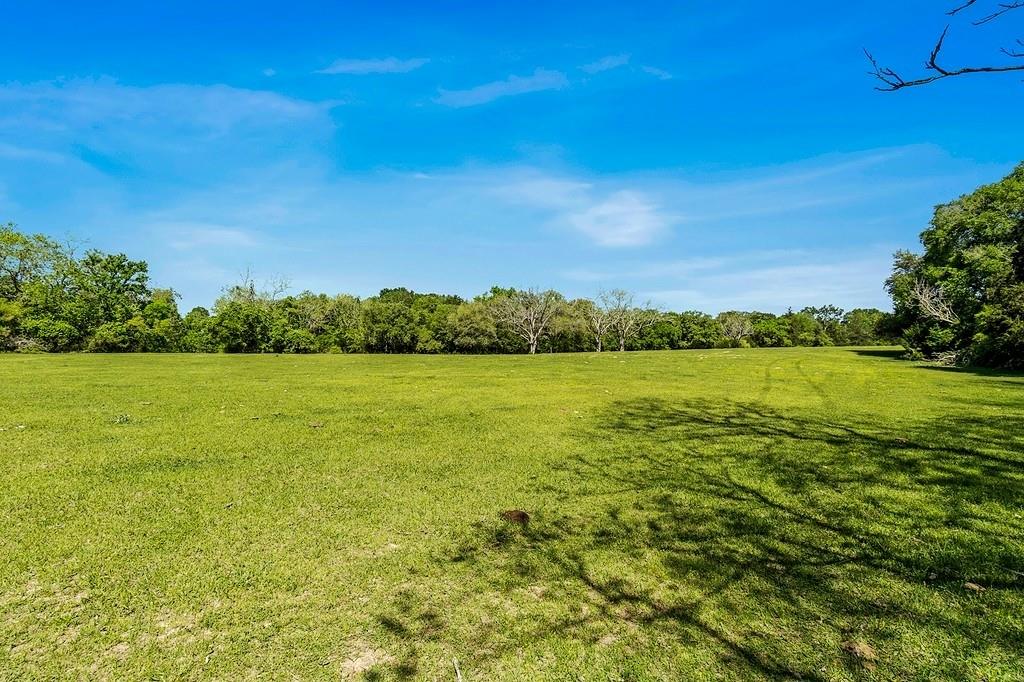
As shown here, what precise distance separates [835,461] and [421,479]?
19.7ft

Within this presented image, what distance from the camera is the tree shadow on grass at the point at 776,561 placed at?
9.31ft

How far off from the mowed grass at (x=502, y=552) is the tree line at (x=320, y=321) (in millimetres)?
47605

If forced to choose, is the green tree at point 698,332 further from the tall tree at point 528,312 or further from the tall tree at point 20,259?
the tall tree at point 20,259

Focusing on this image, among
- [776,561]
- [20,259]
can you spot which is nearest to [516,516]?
[776,561]

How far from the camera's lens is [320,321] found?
2948 inches

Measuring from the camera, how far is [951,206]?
3691cm

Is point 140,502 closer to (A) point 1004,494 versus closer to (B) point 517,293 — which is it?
(A) point 1004,494

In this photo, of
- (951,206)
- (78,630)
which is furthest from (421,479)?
(951,206)

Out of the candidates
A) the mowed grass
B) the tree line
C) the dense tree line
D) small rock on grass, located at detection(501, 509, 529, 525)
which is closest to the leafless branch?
the dense tree line

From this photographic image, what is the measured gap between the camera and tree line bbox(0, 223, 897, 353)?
45000 millimetres

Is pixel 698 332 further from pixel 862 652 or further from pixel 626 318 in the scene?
pixel 862 652

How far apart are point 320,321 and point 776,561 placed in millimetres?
78230

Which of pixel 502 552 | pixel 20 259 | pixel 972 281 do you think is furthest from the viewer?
pixel 20 259

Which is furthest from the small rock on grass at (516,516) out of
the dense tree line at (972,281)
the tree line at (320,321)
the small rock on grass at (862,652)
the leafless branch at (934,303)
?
the tree line at (320,321)
